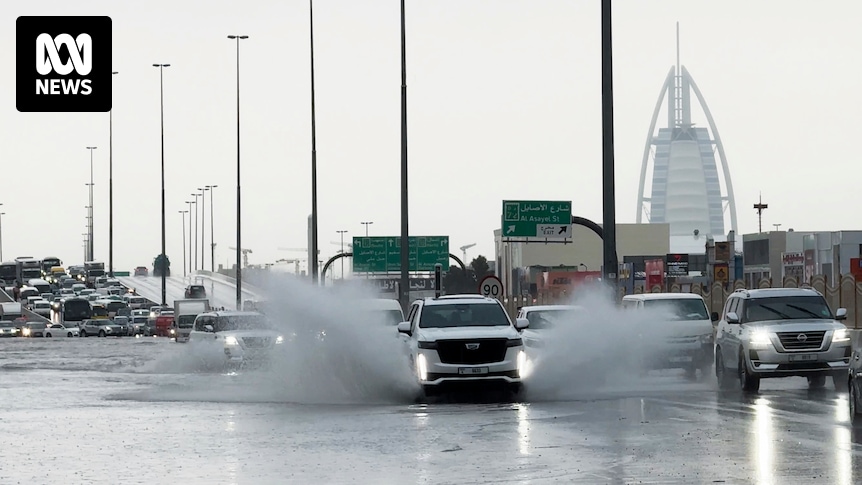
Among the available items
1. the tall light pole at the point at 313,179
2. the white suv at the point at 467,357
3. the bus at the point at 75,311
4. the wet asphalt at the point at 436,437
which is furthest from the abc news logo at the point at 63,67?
the bus at the point at 75,311

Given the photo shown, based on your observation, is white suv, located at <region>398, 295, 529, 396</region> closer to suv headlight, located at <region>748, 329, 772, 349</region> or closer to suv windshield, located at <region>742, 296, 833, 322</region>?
suv headlight, located at <region>748, 329, 772, 349</region>

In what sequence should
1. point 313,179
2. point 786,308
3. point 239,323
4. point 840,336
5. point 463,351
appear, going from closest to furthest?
point 463,351 < point 840,336 < point 786,308 < point 239,323 < point 313,179

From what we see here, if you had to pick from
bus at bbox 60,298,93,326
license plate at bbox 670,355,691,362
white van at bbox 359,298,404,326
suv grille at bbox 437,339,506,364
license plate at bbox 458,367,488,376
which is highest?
white van at bbox 359,298,404,326

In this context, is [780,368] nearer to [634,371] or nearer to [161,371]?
[634,371]

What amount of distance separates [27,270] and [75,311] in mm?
65132

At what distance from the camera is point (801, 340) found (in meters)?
27.3

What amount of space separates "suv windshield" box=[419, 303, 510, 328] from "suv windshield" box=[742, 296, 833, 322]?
432 centimetres

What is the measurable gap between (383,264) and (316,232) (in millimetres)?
20321

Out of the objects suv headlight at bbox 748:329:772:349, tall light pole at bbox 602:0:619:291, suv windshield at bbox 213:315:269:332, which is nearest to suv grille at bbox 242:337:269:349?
suv windshield at bbox 213:315:269:332

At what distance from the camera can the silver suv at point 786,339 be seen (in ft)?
89.4

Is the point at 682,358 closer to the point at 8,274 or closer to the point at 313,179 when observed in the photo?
the point at 313,179

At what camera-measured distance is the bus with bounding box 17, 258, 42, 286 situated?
182 metres

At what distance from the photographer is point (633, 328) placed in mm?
31703

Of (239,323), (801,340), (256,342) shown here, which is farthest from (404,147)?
(801,340)
